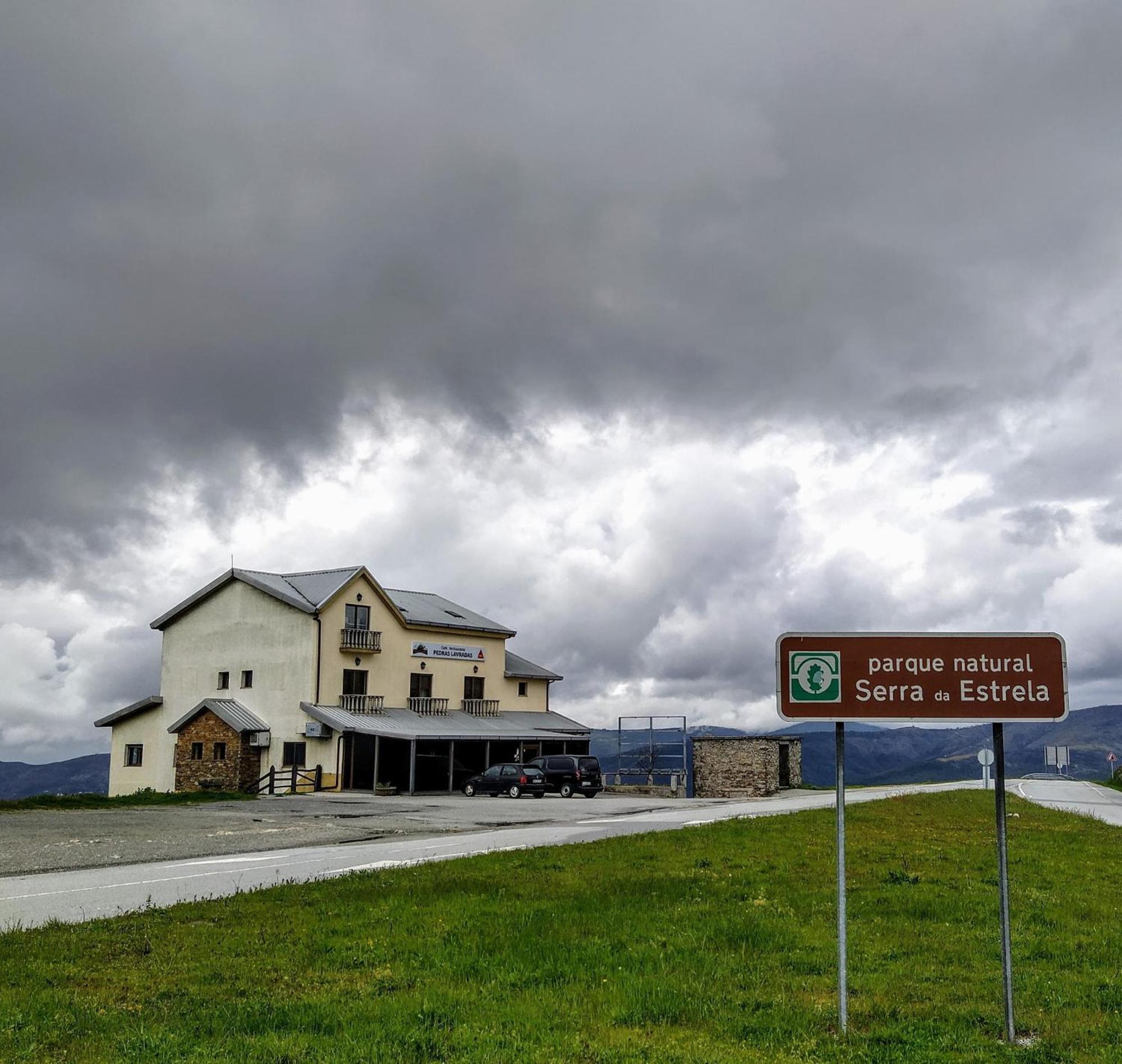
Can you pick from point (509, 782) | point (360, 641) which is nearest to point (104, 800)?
point (509, 782)

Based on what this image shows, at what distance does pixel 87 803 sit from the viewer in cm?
3566

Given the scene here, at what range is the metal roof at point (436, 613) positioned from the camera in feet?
183

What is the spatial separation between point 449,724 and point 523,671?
9601mm

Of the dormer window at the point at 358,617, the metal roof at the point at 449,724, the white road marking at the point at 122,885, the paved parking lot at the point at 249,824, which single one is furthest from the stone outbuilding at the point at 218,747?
the white road marking at the point at 122,885

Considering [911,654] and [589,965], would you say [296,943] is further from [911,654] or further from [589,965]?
[911,654]

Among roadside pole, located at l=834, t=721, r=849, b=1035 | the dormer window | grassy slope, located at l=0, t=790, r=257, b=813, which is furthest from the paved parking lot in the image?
roadside pole, located at l=834, t=721, r=849, b=1035

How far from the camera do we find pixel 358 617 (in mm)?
51406

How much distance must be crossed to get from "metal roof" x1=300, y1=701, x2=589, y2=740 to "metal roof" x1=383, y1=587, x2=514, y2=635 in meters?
4.41

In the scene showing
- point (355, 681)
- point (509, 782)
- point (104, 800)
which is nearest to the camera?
point (104, 800)

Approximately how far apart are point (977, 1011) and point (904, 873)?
6.87 metres

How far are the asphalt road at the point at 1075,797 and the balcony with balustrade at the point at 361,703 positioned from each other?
26.8 meters

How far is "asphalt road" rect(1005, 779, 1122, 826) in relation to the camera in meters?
33.8

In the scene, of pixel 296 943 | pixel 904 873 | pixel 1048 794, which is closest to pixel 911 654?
pixel 296 943

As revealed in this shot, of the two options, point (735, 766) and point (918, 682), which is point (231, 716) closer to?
point (735, 766)
